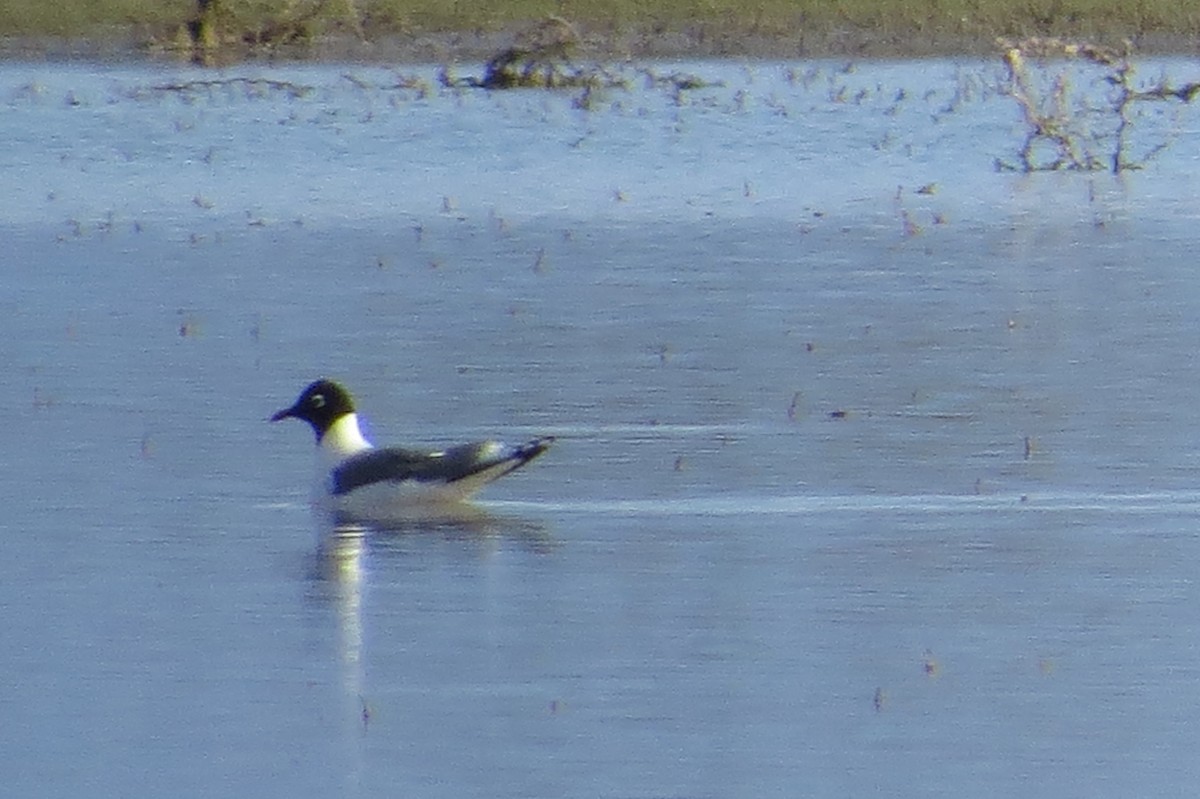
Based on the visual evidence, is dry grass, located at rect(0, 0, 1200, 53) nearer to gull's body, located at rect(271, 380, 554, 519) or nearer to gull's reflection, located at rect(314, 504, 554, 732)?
gull's body, located at rect(271, 380, 554, 519)

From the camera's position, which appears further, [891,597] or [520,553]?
[520,553]

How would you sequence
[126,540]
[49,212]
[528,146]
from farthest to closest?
[528,146]
[49,212]
[126,540]

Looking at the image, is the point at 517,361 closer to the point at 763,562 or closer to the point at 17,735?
the point at 763,562

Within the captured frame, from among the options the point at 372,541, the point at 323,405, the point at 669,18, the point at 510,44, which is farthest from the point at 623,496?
the point at 669,18

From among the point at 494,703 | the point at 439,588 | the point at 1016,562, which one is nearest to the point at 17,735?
the point at 494,703

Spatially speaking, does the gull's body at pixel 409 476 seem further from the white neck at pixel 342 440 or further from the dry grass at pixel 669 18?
the dry grass at pixel 669 18

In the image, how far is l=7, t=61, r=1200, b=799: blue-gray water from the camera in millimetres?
6395

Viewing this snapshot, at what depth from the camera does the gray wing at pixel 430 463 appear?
30.6ft

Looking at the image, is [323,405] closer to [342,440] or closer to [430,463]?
[342,440]

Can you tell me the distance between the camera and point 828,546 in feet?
27.8

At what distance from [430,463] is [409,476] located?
0.27ft

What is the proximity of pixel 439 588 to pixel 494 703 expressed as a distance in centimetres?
139

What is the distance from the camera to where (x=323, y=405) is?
32.4 feet

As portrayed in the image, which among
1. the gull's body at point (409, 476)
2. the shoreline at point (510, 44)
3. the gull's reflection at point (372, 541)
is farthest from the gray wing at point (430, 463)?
the shoreline at point (510, 44)
